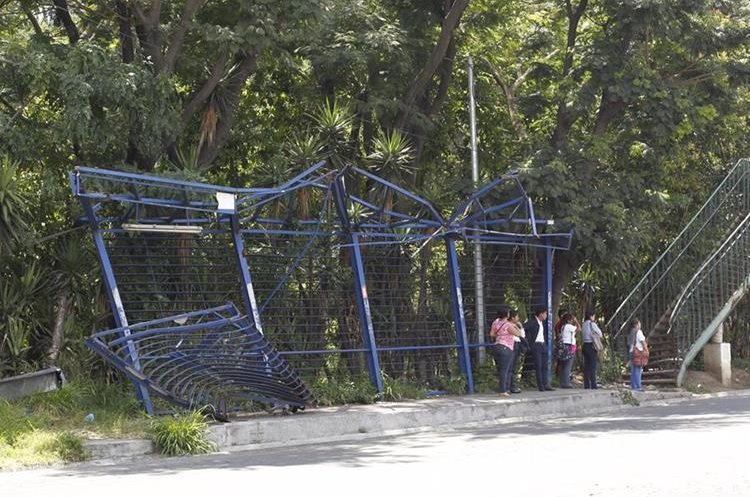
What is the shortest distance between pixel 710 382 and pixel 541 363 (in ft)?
19.6

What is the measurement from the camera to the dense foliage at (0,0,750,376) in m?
15.4

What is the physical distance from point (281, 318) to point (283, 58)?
464 cm

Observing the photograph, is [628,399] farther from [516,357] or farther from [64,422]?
[64,422]

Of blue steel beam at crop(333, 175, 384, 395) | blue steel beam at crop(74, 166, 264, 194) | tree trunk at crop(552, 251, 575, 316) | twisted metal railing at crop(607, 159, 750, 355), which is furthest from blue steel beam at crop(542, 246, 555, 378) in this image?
blue steel beam at crop(74, 166, 264, 194)

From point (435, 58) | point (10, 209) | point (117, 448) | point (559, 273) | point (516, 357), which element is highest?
point (435, 58)

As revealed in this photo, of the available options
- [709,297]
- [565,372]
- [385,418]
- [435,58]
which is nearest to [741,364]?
[709,297]

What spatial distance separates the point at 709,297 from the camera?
75.6 feet

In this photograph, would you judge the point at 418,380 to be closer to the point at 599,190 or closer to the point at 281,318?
the point at 281,318

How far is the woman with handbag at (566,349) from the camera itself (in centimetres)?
2027

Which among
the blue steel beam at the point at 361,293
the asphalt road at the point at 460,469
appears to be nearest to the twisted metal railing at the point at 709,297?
the blue steel beam at the point at 361,293

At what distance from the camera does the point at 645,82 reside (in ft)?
62.2

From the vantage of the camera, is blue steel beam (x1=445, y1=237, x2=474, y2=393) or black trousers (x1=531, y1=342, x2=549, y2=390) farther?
black trousers (x1=531, y1=342, x2=549, y2=390)

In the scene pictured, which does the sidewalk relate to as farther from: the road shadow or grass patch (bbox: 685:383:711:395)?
grass patch (bbox: 685:383:711:395)

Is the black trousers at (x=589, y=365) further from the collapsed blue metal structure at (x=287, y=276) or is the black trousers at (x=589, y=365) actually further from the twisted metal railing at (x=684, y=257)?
the twisted metal railing at (x=684, y=257)
